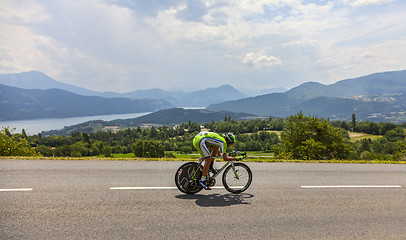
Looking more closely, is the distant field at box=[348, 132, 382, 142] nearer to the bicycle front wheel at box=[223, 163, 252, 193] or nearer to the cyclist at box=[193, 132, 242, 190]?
the bicycle front wheel at box=[223, 163, 252, 193]

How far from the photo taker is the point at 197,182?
286 inches

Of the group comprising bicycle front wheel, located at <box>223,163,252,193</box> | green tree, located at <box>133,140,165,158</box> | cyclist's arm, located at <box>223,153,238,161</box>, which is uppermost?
cyclist's arm, located at <box>223,153,238,161</box>

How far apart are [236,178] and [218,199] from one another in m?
0.89

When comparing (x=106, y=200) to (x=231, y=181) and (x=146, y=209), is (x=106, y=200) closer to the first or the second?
(x=146, y=209)

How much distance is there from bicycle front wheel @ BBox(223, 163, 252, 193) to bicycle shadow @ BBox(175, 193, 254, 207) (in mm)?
192

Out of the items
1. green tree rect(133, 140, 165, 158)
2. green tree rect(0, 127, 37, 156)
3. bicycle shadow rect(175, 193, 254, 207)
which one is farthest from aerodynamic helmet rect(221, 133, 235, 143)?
green tree rect(133, 140, 165, 158)

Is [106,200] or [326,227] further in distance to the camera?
[106,200]

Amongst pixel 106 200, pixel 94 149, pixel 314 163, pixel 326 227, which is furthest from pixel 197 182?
pixel 94 149

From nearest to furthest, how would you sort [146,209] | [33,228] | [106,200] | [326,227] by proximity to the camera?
[33,228] → [326,227] → [146,209] → [106,200]

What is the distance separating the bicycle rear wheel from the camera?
7219 millimetres

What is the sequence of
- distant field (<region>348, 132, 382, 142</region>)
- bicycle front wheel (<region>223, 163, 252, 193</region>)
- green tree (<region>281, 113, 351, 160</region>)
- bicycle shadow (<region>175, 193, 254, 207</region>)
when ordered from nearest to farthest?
1. bicycle shadow (<region>175, 193, 254, 207</region>)
2. bicycle front wheel (<region>223, 163, 252, 193</region>)
3. green tree (<region>281, 113, 351, 160</region>)
4. distant field (<region>348, 132, 382, 142</region>)

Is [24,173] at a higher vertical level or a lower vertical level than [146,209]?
higher

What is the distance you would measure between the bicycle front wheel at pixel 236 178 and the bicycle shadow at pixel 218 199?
0.63ft

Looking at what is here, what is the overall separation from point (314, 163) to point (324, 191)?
5.16 m
